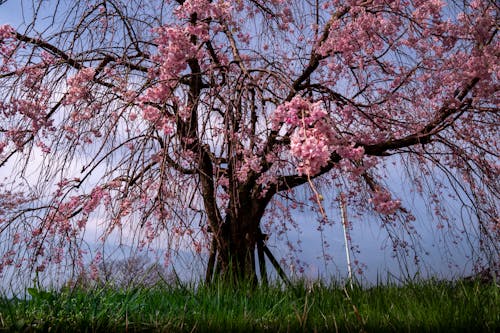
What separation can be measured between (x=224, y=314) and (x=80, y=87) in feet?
9.03

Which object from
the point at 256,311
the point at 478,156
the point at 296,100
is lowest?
the point at 256,311

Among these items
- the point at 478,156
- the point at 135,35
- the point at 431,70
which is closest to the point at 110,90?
the point at 135,35

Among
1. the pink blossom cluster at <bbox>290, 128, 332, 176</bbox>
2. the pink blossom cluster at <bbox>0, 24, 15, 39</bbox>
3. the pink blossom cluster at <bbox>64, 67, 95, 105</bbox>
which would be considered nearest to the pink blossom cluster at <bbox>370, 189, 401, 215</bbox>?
the pink blossom cluster at <bbox>290, 128, 332, 176</bbox>

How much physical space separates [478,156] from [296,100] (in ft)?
11.9

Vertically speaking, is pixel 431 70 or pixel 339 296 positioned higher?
pixel 431 70

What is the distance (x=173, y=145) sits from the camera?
3.82 meters

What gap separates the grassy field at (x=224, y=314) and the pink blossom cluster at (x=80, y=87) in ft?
6.61

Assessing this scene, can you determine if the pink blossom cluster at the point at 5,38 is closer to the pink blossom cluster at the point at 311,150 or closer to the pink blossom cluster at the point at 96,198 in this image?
the pink blossom cluster at the point at 96,198

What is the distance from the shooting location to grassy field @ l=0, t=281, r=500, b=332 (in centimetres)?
243

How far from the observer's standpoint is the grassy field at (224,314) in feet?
7.98

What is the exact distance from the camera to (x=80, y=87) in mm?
4590

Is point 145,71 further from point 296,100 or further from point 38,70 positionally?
point 296,100

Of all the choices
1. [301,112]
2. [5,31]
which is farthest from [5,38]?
[301,112]

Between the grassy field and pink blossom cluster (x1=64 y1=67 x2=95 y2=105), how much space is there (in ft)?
6.61
